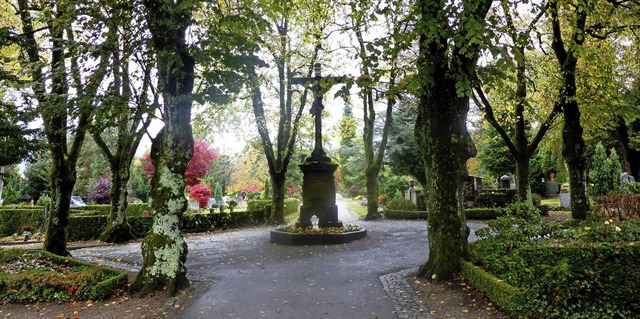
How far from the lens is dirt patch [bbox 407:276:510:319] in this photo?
5.70 meters

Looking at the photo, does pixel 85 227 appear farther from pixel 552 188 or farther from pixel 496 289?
pixel 552 188

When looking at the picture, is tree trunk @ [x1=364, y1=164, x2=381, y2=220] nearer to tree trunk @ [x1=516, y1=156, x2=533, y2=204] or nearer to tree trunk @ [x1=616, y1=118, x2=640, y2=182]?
tree trunk @ [x1=516, y1=156, x2=533, y2=204]

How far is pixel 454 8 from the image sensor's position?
6918 millimetres

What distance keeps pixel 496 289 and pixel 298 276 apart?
13.4 feet

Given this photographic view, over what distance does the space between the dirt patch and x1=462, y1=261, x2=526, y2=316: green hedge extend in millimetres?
123

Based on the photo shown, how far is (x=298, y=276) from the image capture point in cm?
841

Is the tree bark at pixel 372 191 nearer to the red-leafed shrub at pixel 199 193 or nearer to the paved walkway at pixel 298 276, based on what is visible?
the paved walkway at pixel 298 276

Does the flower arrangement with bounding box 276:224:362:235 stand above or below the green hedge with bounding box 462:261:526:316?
above

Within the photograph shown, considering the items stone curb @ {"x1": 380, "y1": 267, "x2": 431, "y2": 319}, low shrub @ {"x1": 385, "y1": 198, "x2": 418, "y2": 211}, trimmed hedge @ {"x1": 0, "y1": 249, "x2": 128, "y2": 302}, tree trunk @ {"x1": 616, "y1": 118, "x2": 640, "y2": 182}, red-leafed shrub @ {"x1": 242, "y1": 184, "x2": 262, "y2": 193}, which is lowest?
stone curb @ {"x1": 380, "y1": 267, "x2": 431, "y2": 319}

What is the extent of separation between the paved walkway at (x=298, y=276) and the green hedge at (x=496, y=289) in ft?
3.64

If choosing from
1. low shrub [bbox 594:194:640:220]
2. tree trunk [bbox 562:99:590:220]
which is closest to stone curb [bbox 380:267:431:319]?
low shrub [bbox 594:194:640:220]

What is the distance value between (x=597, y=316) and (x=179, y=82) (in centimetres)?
791

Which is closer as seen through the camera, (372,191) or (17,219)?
(17,219)

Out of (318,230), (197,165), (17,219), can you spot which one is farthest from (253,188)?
(318,230)
